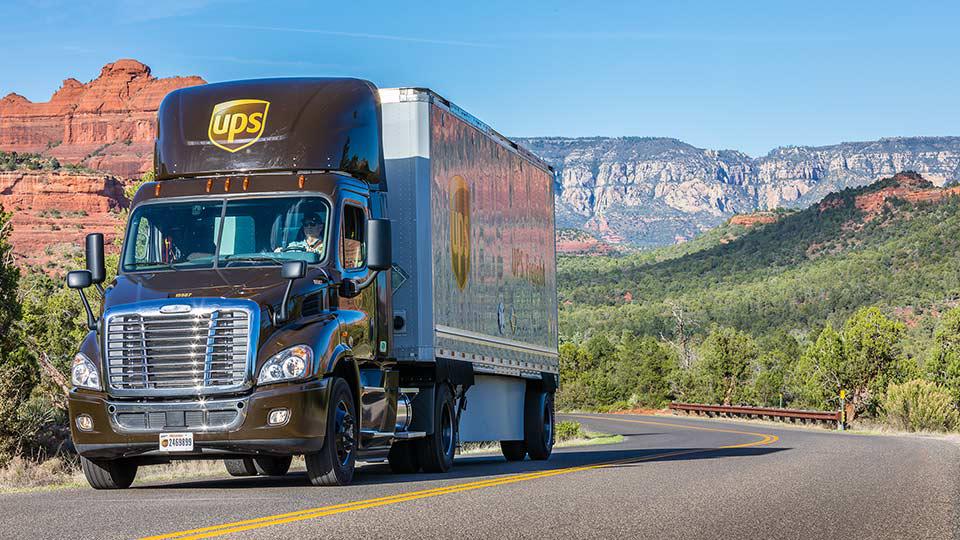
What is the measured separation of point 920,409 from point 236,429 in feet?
136

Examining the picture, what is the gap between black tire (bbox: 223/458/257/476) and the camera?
16.0 m

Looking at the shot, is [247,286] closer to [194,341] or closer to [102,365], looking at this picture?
[194,341]

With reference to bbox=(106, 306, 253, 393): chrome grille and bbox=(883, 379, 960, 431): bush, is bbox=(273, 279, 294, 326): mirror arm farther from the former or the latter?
bbox=(883, 379, 960, 431): bush

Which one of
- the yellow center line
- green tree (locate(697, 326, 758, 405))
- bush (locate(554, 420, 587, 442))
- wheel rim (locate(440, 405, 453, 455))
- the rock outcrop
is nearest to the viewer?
the yellow center line

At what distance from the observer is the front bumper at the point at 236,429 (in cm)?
1212

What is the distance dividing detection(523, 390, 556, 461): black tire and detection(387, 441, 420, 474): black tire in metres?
5.17

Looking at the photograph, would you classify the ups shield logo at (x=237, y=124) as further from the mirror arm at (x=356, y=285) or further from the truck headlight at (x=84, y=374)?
the truck headlight at (x=84, y=374)

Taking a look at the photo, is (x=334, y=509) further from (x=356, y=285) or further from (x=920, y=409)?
(x=920, y=409)

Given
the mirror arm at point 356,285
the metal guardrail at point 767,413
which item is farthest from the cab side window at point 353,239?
the metal guardrail at point 767,413

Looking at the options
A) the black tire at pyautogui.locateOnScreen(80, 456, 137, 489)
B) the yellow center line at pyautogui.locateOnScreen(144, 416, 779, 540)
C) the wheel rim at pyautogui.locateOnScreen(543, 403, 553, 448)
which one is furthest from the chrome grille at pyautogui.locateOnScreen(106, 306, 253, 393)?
the wheel rim at pyautogui.locateOnScreen(543, 403, 553, 448)

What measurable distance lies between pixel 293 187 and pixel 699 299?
13078 cm

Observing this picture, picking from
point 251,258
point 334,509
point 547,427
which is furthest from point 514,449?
point 334,509

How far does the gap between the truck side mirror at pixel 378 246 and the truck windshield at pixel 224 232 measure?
47 centimetres

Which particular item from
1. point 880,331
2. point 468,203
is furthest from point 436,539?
point 880,331
